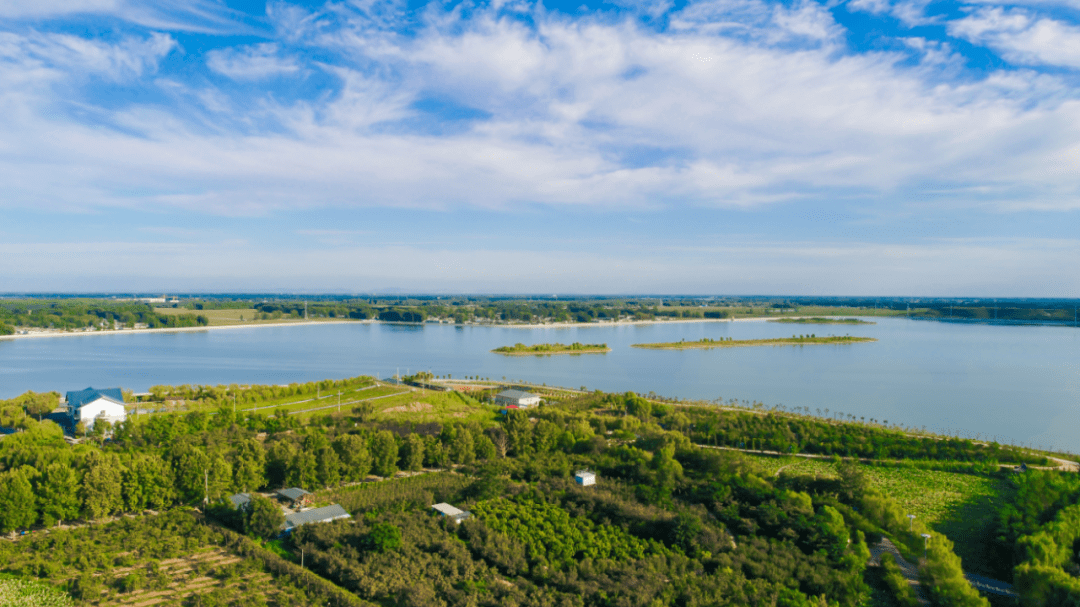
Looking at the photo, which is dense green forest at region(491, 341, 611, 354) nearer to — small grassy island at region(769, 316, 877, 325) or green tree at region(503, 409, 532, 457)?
green tree at region(503, 409, 532, 457)

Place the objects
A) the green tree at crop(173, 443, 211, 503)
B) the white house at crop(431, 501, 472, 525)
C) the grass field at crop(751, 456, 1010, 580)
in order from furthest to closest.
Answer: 1. the green tree at crop(173, 443, 211, 503)
2. the white house at crop(431, 501, 472, 525)
3. the grass field at crop(751, 456, 1010, 580)

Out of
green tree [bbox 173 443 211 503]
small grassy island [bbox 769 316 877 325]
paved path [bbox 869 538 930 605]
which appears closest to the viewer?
paved path [bbox 869 538 930 605]

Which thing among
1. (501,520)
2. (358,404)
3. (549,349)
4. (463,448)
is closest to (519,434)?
(463,448)

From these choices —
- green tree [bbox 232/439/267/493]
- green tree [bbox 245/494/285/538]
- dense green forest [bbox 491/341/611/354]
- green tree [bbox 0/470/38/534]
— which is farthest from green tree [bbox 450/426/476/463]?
dense green forest [bbox 491/341/611/354]

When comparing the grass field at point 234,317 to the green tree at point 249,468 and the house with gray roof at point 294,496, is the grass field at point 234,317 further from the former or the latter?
the house with gray roof at point 294,496

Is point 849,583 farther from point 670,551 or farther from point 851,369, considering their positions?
point 851,369

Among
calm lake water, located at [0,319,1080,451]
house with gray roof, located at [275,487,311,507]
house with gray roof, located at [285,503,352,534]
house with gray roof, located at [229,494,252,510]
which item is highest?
house with gray roof, located at [229,494,252,510]
